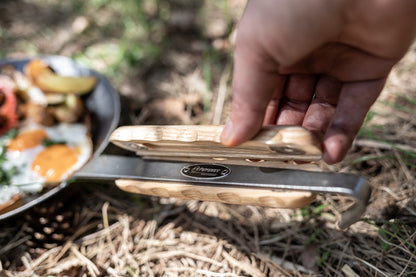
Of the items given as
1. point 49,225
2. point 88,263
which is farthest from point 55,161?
point 88,263

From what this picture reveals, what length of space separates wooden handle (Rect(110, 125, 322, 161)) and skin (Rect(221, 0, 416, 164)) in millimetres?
70

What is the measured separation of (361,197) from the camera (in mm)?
1014

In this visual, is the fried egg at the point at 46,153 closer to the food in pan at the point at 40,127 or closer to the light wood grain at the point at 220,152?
the food in pan at the point at 40,127

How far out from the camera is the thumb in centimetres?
108

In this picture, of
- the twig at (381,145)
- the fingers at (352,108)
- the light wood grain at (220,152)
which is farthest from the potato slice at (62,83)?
the twig at (381,145)

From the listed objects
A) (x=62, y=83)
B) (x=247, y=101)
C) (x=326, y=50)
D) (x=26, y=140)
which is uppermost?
(x=326, y=50)

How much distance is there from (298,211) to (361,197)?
2.56ft

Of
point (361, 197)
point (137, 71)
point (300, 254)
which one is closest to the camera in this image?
point (361, 197)

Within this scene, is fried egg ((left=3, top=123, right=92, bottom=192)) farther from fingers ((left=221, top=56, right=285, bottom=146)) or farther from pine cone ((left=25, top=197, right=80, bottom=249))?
fingers ((left=221, top=56, right=285, bottom=146))

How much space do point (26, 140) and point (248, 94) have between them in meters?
1.84

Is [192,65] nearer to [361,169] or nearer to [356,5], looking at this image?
[361,169]

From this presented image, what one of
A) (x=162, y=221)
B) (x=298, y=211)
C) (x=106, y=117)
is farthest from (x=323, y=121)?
(x=106, y=117)

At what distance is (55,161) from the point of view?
2096mm

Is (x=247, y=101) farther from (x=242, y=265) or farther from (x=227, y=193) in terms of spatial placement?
(x=242, y=265)
